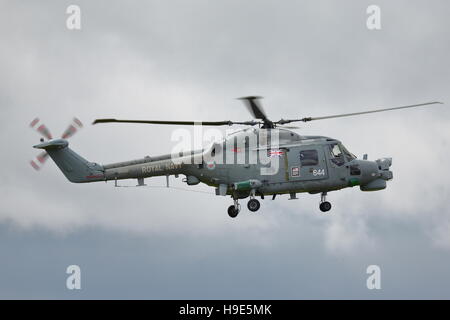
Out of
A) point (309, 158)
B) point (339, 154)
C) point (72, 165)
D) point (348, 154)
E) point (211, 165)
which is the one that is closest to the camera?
point (72, 165)

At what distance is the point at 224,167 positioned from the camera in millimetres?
44125

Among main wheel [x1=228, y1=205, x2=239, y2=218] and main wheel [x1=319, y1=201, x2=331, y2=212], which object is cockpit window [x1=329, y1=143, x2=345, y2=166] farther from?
main wheel [x1=228, y1=205, x2=239, y2=218]

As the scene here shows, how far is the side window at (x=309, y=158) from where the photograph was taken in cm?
4434

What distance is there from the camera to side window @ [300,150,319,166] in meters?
44.3

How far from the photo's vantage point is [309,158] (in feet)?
146

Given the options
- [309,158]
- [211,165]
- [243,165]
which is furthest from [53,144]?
[309,158]

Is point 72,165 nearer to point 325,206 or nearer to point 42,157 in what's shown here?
point 42,157

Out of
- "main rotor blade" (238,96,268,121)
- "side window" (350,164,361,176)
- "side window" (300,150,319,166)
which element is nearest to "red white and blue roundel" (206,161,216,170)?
"main rotor blade" (238,96,268,121)

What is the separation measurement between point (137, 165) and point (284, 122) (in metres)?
8.48

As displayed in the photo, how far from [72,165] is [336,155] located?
14.8 meters

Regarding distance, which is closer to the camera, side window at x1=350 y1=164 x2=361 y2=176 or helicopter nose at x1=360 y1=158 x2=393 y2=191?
side window at x1=350 y1=164 x2=361 y2=176

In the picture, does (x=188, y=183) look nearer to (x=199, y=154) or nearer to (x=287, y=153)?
(x=199, y=154)

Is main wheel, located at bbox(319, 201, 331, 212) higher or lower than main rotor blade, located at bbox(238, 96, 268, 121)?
lower

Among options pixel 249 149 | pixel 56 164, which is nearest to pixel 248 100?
pixel 249 149
